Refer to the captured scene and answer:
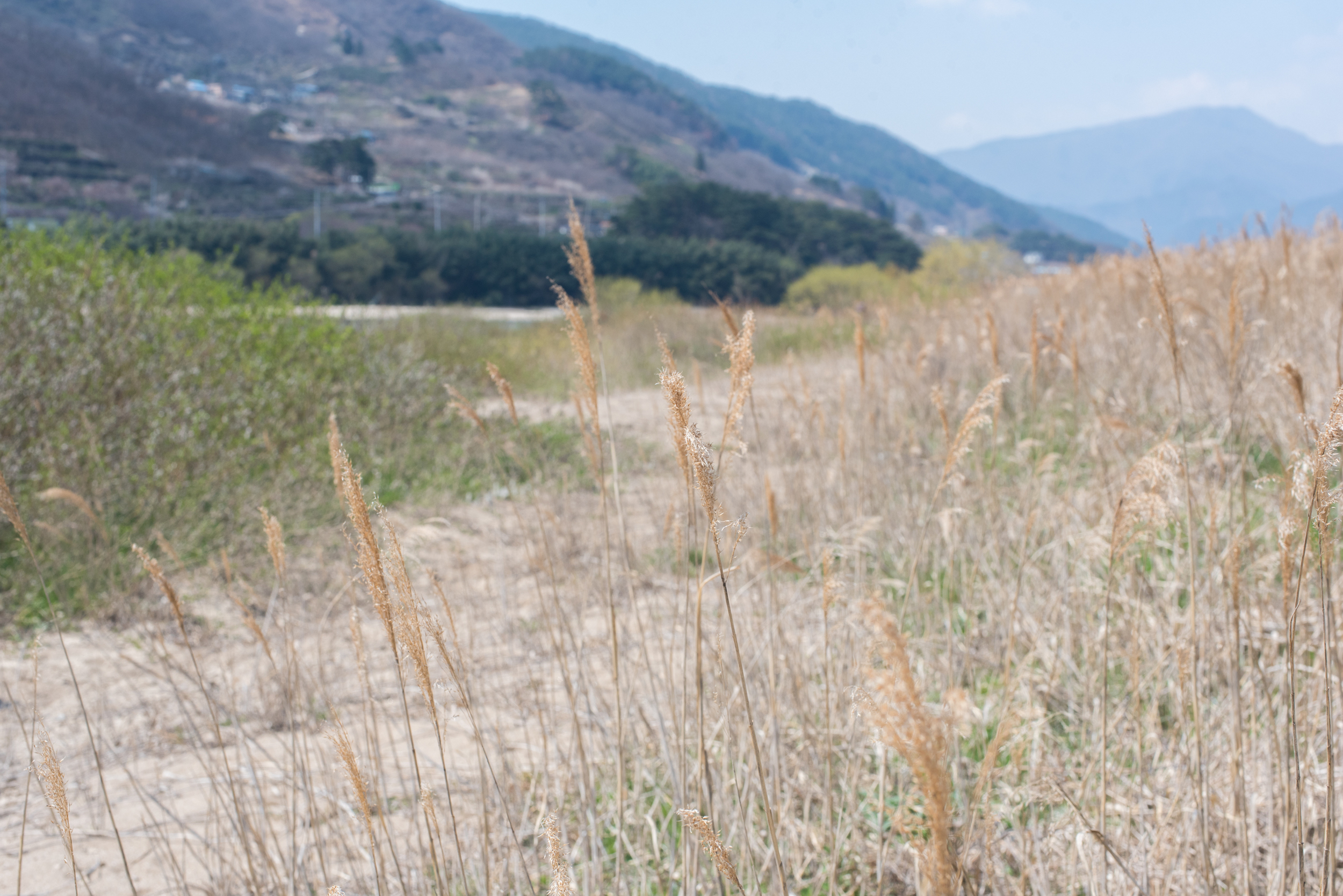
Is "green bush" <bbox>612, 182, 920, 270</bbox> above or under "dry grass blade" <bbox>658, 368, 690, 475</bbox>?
above

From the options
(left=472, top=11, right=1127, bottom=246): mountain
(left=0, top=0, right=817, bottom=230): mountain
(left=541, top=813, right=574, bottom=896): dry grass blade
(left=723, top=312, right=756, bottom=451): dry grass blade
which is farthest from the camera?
(left=472, top=11, right=1127, bottom=246): mountain

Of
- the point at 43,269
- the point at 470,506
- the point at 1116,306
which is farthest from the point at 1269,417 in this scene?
the point at 43,269

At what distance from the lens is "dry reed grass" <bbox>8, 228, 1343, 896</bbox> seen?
101 centimetres

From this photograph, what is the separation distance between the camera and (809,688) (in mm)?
1999

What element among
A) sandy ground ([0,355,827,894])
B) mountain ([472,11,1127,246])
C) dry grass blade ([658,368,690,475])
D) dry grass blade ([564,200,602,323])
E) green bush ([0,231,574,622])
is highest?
mountain ([472,11,1127,246])

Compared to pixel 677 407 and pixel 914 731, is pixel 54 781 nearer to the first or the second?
pixel 677 407

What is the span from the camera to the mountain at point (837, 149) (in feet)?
Answer: 425

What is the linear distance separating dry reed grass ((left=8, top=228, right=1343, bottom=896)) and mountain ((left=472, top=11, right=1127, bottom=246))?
11902 cm

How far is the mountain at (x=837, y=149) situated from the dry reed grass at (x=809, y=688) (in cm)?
11902

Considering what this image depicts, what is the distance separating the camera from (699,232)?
108 feet

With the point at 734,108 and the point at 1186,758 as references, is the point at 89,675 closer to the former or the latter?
the point at 1186,758

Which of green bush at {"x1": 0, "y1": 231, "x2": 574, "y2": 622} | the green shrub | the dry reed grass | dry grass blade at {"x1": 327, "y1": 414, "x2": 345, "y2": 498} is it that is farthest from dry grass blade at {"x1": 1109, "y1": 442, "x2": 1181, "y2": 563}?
the green shrub

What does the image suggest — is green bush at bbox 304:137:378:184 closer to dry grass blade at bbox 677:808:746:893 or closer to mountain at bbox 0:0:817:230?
mountain at bbox 0:0:817:230

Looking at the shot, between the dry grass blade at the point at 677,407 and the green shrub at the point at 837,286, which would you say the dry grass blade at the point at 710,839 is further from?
the green shrub at the point at 837,286
